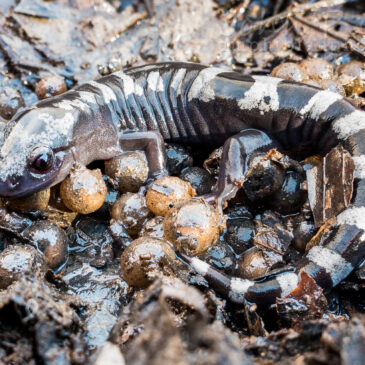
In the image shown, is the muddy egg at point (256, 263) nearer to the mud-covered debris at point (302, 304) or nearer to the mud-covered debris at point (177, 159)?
the mud-covered debris at point (302, 304)

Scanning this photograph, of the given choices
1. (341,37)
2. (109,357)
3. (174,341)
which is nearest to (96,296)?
(109,357)

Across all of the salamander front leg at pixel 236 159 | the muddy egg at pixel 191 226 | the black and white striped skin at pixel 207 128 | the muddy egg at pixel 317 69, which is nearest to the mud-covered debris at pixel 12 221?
the black and white striped skin at pixel 207 128

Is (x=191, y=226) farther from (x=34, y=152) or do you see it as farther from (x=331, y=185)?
(x=34, y=152)

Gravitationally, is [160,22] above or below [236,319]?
above

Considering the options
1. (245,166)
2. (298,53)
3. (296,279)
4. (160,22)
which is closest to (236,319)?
(296,279)

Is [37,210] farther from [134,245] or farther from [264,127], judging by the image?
[264,127]

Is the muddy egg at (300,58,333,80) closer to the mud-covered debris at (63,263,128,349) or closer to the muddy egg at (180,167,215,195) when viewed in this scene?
the muddy egg at (180,167,215,195)

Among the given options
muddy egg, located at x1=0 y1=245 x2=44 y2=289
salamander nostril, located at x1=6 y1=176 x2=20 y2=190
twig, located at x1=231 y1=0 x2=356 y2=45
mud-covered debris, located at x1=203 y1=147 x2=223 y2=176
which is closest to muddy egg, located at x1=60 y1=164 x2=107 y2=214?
salamander nostril, located at x1=6 y1=176 x2=20 y2=190
